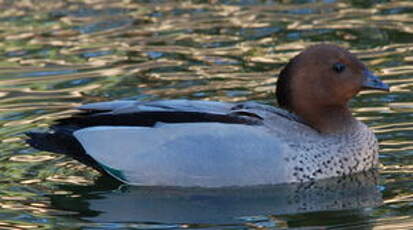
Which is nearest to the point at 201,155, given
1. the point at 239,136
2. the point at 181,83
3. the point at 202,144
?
the point at 202,144

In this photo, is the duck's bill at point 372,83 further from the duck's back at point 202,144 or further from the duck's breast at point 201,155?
the duck's breast at point 201,155

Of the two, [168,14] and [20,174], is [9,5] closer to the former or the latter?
[168,14]

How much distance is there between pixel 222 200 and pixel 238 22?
20.4 feet

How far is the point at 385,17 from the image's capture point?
46.5ft

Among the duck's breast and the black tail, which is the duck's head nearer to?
the duck's breast

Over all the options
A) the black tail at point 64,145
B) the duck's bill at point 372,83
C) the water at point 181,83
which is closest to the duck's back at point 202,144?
the black tail at point 64,145

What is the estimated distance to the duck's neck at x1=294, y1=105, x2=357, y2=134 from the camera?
363 inches

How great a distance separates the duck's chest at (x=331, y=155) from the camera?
8898mm

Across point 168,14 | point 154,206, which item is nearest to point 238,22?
point 168,14

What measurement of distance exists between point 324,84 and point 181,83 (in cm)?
301

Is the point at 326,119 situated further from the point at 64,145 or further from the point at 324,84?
the point at 64,145

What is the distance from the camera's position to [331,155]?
29.8 ft

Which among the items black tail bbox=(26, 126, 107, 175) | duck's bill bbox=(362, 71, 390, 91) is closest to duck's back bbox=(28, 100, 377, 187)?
black tail bbox=(26, 126, 107, 175)

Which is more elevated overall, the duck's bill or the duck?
the duck's bill
